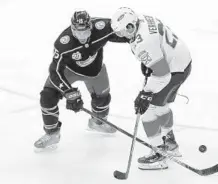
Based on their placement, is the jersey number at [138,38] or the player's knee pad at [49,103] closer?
the jersey number at [138,38]

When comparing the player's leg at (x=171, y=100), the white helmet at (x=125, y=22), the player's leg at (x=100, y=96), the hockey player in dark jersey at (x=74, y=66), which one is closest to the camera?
the white helmet at (x=125, y=22)

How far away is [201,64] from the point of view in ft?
17.4

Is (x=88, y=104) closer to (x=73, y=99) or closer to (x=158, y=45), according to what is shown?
(x=73, y=99)

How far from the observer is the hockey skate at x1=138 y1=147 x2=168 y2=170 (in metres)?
3.14

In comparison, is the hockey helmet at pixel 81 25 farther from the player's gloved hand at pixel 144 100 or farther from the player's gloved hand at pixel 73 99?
the player's gloved hand at pixel 144 100

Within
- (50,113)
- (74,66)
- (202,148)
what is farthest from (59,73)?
(202,148)

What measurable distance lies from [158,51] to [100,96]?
912 mm

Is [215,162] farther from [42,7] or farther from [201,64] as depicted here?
[42,7]

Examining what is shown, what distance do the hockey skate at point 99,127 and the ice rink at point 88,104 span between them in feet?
0.20

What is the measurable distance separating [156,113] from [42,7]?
4.56 metres

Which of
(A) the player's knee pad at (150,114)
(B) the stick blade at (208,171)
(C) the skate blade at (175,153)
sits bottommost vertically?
(C) the skate blade at (175,153)

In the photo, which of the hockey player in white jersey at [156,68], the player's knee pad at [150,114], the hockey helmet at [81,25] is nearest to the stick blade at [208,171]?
the hockey player in white jersey at [156,68]

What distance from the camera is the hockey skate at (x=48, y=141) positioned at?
3.42m

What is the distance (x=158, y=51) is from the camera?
9.27ft
